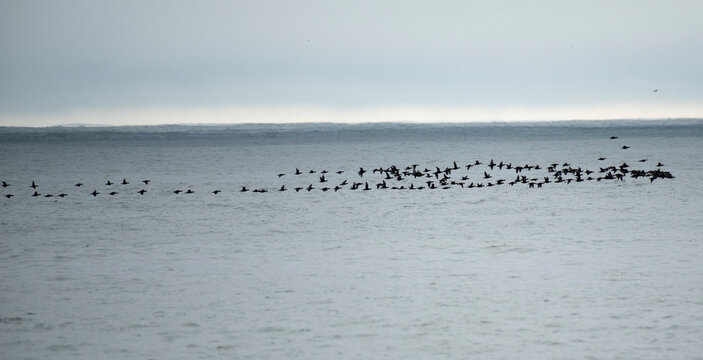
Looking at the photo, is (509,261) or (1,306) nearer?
(1,306)

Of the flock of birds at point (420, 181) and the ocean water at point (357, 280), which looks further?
the flock of birds at point (420, 181)

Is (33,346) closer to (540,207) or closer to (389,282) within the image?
(389,282)

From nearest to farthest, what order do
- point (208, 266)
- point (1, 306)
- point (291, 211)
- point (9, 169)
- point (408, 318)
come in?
point (408, 318)
point (1, 306)
point (208, 266)
point (291, 211)
point (9, 169)

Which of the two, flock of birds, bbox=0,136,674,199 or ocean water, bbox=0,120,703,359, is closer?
ocean water, bbox=0,120,703,359

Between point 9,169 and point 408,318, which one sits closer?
point 408,318

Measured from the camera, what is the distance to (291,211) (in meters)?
30.9

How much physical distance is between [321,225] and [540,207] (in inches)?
331

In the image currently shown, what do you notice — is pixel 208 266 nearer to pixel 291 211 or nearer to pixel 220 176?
pixel 291 211

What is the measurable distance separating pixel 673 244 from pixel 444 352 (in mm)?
10566

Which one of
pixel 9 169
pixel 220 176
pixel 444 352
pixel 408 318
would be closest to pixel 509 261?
pixel 408 318

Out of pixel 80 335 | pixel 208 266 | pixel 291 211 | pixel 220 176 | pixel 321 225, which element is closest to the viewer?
pixel 80 335

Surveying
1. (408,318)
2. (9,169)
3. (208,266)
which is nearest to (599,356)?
(408,318)

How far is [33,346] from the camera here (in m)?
12.8

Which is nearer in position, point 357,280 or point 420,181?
point 357,280
